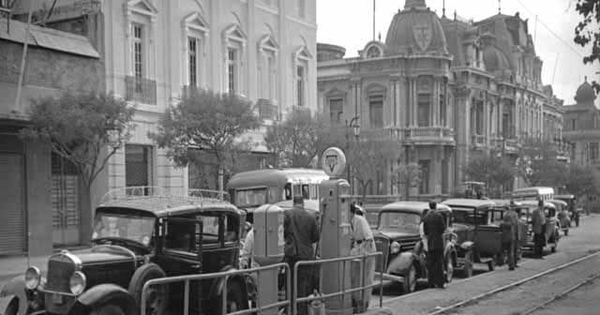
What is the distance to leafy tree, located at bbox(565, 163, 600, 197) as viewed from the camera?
64.9 m

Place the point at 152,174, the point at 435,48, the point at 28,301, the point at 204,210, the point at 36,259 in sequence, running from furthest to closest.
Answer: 1. the point at 435,48
2. the point at 152,174
3. the point at 36,259
4. the point at 204,210
5. the point at 28,301

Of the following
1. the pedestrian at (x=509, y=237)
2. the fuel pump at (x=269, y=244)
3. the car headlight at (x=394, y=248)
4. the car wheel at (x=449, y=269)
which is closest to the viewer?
the fuel pump at (x=269, y=244)

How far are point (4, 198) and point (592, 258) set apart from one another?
62.7ft

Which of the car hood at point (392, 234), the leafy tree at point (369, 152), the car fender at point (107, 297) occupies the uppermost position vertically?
the leafy tree at point (369, 152)

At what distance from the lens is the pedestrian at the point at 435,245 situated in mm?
15922

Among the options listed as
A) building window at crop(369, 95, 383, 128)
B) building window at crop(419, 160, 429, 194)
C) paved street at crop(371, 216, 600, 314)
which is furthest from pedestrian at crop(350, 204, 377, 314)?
building window at crop(369, 95, 383, 128)

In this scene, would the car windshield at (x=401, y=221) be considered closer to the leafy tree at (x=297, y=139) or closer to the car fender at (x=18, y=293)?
the leafy tree at (x=297, y=139)

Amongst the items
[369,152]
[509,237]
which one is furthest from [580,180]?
[509,237]

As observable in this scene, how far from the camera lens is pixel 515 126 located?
66875 mm

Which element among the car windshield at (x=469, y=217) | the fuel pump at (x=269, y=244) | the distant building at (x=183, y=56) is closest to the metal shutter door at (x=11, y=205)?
the distant building at (x=183, y=56)

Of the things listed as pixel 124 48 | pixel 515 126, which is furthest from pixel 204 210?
Result: pixel 515 126

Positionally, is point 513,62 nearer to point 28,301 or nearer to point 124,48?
point 124,48

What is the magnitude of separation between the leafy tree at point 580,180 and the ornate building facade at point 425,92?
19.0 feet

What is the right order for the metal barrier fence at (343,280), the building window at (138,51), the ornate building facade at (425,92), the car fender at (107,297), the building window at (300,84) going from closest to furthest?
the car fender at (107,297)
the metal barrier fence at (343,280)
the building window at (138,51)
the building window at (300,84)
the ornate building facade at (425,92)
